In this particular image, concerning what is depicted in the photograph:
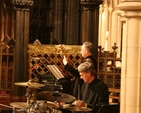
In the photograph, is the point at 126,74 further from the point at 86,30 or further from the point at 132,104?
the point at 86,30

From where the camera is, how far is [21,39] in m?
11.1

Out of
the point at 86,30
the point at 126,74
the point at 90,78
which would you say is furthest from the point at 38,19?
the point at 126,74

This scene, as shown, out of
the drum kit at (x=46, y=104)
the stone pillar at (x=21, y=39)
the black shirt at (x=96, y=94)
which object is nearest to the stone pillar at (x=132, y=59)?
the drum kit at (x=46, y=104)

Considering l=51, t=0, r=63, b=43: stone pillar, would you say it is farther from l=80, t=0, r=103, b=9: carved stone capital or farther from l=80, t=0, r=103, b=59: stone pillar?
l=80, t=0, r=103, b=9: carved stone capital

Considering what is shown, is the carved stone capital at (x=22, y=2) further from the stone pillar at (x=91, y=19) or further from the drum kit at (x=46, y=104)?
the drum kit at (x=46, y=104)

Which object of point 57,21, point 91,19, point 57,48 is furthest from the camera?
point 57,21

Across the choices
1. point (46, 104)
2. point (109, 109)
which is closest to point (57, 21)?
point (46, 104)

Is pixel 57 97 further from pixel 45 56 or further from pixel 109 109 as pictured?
pixel 45 56

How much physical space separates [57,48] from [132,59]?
19.3ft

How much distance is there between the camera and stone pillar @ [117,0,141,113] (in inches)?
198

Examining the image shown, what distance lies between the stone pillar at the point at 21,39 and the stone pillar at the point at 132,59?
607 centimetres

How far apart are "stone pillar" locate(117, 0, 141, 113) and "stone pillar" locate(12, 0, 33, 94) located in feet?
Answer: 19.9

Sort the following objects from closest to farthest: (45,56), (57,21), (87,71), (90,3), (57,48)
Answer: (87,71) < (57,48) < (45,56) < (90,3) < (57,21)

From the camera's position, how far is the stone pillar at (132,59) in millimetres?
5035
